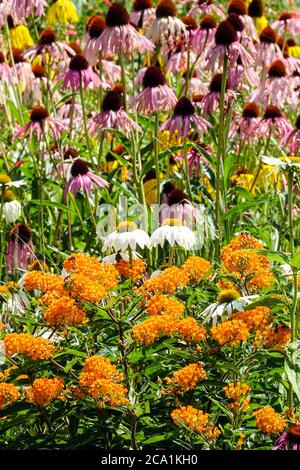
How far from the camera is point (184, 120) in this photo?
13.6 ft

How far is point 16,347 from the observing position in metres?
2.35

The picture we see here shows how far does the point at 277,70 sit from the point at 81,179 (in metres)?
1.39

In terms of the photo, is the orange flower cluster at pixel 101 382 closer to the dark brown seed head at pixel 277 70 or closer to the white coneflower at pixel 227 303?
the white coneflower at pixel 227 303

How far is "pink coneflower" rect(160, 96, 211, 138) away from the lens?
162 inches

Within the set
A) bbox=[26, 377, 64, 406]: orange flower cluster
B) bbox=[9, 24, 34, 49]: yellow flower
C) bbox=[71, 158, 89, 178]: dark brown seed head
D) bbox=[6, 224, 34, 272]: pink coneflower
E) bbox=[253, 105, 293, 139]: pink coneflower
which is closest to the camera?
bbox=[26, 377, 64, 406]: orange flower cluster

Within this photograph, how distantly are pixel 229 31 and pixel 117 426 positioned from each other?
2.01m

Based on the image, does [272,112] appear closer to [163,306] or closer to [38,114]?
[38,114]

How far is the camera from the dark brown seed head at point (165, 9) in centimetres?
410

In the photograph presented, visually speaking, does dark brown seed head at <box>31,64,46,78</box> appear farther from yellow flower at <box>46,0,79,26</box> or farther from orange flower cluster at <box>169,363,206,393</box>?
orange flower cluster at <box>169,363,206,393</box>

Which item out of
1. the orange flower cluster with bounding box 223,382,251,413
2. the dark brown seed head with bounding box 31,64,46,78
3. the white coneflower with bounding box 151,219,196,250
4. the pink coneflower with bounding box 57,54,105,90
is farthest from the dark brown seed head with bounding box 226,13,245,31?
the orange flower cluster with bounding box 223,382,251,413

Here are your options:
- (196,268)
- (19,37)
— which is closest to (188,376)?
(196,268)

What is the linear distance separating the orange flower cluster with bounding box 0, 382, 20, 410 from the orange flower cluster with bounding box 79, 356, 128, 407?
18 centimetres

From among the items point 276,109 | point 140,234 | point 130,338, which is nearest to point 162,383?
point 130,338

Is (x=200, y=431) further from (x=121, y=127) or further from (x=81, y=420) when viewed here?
(x=121, y=127)
